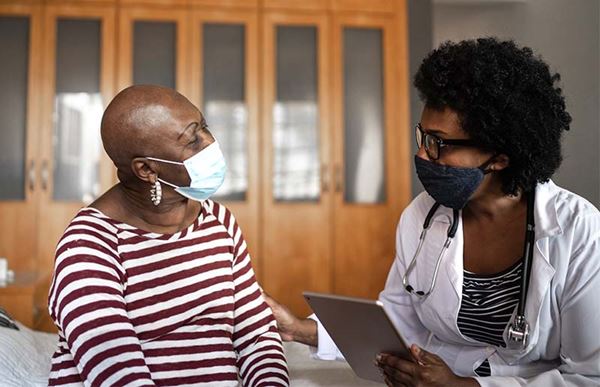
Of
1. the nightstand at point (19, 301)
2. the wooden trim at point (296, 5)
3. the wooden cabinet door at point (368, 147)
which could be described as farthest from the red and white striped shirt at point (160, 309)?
the wooden trim at point (296, 5)

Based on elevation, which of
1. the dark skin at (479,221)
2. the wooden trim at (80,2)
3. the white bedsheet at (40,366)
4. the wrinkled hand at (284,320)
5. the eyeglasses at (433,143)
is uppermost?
the wooden trim at (80,2)

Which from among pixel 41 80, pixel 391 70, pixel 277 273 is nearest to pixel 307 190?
pixel 277 273

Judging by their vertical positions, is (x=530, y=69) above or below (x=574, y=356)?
above

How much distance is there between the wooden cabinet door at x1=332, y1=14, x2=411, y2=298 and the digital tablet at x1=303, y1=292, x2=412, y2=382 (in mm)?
2505

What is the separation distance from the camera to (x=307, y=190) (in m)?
3.89

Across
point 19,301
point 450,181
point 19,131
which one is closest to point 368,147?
point 19,131

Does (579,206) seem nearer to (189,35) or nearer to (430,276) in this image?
(430,276)

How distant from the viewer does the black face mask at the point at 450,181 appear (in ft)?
4.59

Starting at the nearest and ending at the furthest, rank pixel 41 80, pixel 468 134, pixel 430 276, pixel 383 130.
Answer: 1. pixel 468 134
2. pixel 430 276
3. pixel 41 80
4. pixel 383 130

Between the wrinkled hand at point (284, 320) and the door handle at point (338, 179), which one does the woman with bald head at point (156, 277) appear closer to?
the wrinkled hand at point (284, 320)

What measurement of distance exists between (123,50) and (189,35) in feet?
1.34

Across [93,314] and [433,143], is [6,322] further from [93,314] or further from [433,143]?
[433,143]

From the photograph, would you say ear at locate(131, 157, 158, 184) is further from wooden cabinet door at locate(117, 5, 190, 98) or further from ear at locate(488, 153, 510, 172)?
wooden cabinet door at locate(117, 5, 190, 98)

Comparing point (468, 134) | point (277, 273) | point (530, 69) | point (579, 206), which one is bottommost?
point (277, 273)
